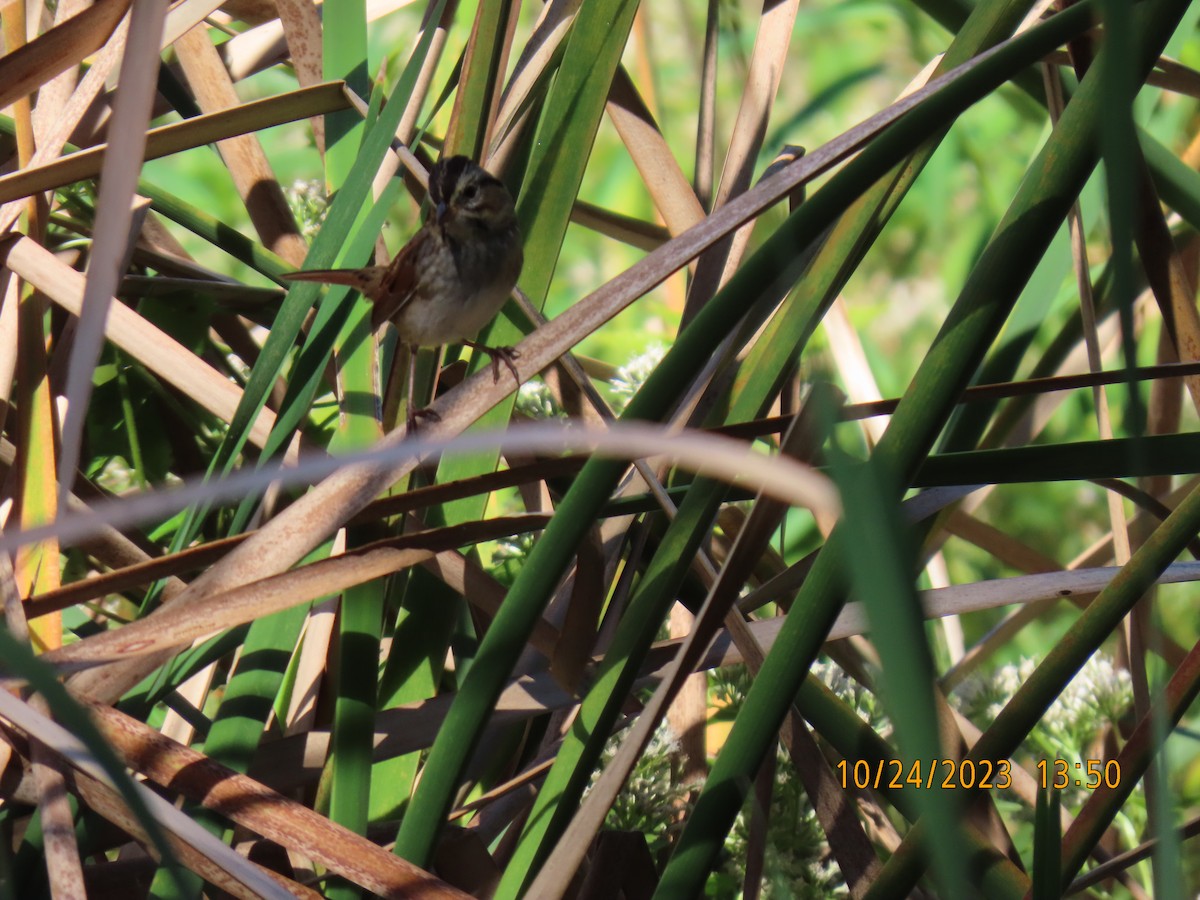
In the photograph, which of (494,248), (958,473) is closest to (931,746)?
(958,473)

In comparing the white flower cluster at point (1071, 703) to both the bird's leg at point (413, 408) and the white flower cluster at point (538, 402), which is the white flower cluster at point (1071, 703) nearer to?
the white flower cluster at point (538, 402)

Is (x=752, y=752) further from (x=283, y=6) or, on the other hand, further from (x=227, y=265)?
(x=227, y=265)

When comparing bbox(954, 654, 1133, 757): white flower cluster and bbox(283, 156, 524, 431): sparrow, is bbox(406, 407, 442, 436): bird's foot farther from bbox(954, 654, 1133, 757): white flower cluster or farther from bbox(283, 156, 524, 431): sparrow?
bbox(954, 654, 1133, 757): white flower cluster

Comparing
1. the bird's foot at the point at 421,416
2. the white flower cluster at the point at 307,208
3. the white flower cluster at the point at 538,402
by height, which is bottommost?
the bird's foot at the point at 421,416
